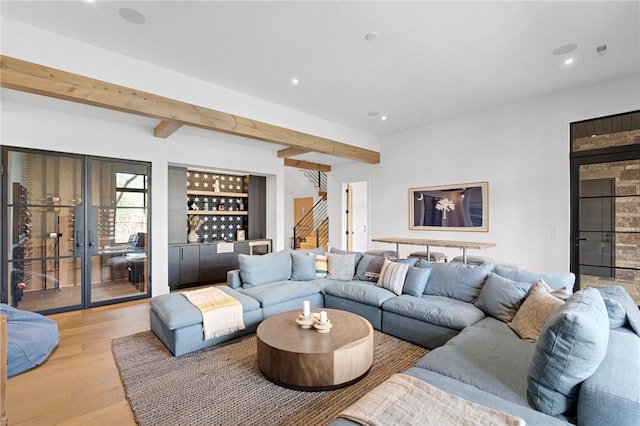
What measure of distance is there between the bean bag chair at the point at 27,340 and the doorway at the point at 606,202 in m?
6.42

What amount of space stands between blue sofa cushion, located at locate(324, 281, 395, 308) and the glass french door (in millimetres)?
3286

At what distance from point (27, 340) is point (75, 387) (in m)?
0.79

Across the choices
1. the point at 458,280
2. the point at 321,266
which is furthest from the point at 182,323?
the point at 458,280

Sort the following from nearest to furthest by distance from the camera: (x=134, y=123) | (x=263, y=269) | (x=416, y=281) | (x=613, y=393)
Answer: (x=613, y=393), (x=416, y=281), (x=263, y=269), (x=134, y=123)

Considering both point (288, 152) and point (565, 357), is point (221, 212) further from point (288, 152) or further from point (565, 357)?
point (565, 357)

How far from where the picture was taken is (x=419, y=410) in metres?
1.39

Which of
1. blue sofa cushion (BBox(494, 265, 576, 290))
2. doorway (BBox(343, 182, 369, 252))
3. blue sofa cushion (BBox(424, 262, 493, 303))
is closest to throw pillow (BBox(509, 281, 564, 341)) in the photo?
blue sofa cushion (BBox(494, 265, 576, 290))

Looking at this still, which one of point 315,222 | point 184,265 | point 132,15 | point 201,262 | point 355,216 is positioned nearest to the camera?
point 132,15

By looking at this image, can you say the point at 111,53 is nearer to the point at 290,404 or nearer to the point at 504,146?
the point at 290,404

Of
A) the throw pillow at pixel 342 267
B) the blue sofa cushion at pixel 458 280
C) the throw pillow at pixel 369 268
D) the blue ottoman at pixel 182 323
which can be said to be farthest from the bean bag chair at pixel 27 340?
the blue sofa cushion at pixel 458 280

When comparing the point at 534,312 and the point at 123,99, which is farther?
the point at 123,99

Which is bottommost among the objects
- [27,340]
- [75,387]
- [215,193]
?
[75,387]

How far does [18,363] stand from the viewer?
257cm

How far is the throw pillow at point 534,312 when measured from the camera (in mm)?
2268
